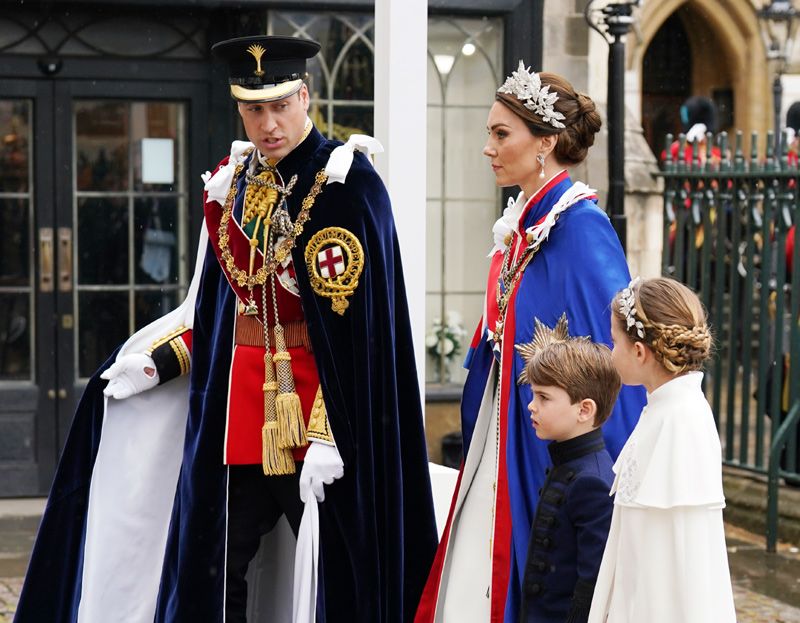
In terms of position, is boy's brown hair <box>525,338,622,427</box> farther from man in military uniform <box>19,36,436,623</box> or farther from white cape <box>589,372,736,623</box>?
man in military uniform <box>19,36,436,623</box>

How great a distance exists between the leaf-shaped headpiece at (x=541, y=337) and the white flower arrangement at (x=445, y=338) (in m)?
4.99

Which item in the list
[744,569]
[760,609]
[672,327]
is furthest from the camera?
[744,569]

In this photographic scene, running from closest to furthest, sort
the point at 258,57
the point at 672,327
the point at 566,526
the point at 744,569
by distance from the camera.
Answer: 1. the point at 672,327
2. the point at 566,526
3. the point at 258,57
4. the point at 744,569

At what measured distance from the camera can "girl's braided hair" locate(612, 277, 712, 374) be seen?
3.25 meters

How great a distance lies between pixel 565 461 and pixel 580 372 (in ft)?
0.66

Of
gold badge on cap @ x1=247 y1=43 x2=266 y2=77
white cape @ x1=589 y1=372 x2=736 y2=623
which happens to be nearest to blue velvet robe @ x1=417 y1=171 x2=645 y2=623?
white cape @ x1=589 y1=372 x2=736 y2=623

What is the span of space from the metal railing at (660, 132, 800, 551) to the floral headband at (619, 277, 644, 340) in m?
4.21

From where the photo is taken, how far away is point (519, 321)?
13.2ft

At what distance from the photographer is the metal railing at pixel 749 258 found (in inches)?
296

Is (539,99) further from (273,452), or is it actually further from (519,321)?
(273,452)

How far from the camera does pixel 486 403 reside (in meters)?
4.22

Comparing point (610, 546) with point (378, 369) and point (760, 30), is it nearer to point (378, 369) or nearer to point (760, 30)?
point (378, 369)

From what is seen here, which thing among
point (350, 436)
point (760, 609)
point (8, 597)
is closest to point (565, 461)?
point (350, 436)

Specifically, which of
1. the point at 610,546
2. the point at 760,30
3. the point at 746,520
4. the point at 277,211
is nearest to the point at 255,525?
the point at 277,211
